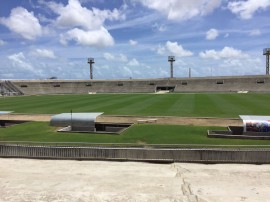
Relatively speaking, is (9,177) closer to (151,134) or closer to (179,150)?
(179,150)

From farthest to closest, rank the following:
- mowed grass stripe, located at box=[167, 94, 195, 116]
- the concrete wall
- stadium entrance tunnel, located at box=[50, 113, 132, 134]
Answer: mowed grass stripe, located at box=[167, 94, 195, 116]
stadium entrance tunnel, located at box=[50, 113, 132, 134]
the concrete wall

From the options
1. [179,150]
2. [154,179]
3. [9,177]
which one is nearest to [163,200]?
[154,179]

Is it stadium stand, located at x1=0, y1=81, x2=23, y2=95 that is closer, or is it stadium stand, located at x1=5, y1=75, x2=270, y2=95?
stadium stand, located at x1=5, y1=75, x2=270, y2=95

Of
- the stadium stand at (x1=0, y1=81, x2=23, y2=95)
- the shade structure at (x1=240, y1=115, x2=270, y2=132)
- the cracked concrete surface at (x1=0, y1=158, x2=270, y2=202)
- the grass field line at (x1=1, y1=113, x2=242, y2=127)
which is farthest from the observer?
the stadium stand at (x1=0, y1=81, x2=23, y2=95)

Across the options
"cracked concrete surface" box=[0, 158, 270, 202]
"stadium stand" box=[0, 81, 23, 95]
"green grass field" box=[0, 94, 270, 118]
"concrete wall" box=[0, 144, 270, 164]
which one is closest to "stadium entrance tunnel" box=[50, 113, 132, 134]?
"green grass field" box=[0, 94, 270, 118]

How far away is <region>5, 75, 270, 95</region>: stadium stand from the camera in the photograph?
316 feet

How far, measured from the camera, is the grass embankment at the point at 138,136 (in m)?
25.7

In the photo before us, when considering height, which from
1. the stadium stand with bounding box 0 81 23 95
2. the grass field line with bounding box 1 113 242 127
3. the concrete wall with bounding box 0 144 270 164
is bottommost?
the concrete wall with bounding box 0 144 270 164

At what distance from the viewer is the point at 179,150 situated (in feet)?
67.6

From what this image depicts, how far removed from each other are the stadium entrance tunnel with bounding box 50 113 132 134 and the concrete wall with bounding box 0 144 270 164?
8994 mm

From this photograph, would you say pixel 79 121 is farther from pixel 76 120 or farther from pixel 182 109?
pixel 182 109

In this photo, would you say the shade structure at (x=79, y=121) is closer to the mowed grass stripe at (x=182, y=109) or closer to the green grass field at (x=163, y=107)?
the green grass field at (x=163, y=107)

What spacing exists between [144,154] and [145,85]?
87.7m

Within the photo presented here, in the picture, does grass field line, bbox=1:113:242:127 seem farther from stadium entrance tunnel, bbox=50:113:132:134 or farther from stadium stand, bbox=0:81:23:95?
stadium stand, bbox=0:81:23:95
